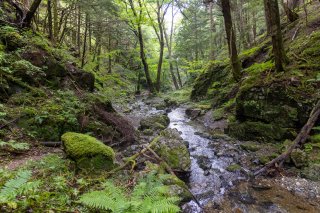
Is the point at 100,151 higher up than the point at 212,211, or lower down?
higher up

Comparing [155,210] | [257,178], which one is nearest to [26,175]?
[155,210]

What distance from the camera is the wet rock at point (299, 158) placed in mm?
6020

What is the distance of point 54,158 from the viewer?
16.3 feet

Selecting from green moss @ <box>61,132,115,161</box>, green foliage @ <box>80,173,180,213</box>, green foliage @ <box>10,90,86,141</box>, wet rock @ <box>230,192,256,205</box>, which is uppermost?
green foliage @ <box>10,90,86,141</box>

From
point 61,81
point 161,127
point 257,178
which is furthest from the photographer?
point 161,127

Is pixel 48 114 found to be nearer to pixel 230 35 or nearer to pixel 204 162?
pixel 204 162

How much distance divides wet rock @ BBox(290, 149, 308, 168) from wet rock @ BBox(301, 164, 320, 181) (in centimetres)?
16

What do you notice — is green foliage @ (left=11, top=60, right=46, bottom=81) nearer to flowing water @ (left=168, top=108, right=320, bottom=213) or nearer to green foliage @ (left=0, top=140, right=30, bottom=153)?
green foliage @ (left=0, top=140, right=30, bottom=153)

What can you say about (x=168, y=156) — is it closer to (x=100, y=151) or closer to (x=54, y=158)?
(x=100, y=151)

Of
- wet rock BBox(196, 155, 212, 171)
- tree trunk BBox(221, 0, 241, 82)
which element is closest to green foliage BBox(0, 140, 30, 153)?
wet rock BBox(196, 155, 212, 171)

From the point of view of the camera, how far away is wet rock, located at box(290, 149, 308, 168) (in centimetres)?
602

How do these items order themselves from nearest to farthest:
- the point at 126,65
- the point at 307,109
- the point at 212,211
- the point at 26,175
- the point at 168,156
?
the point at 26,175 → the point at 212,211 → the point at 168,156 → the point at 307,109 → the point at 126,65

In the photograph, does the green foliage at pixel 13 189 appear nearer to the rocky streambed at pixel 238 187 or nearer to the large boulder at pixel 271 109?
the rocky streambed at pixel 238 187

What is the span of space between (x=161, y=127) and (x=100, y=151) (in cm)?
606
